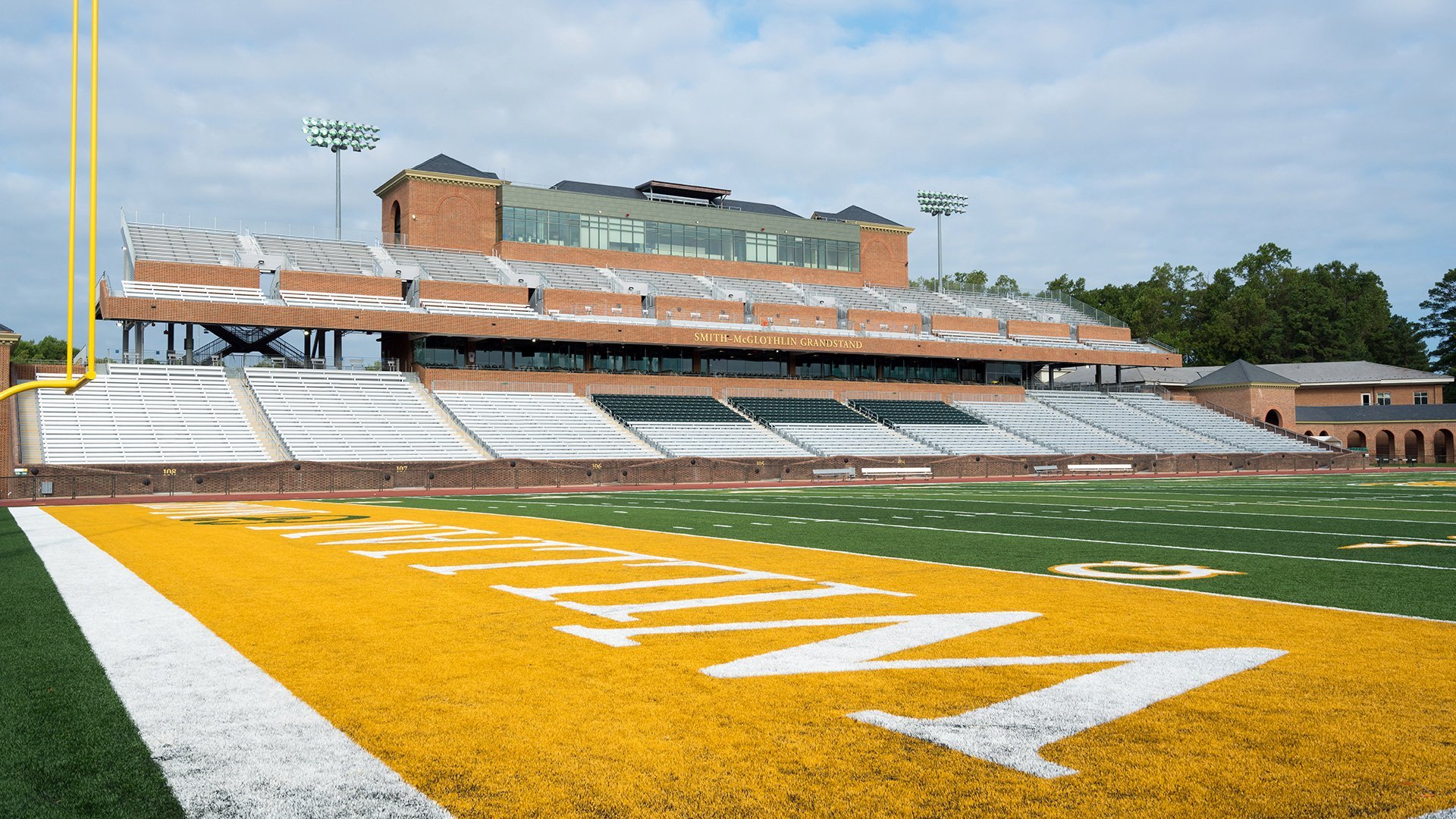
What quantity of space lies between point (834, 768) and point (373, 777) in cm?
180

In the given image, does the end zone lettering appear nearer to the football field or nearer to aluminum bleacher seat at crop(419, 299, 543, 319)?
aluminum bleacher seat at crop(419, 299, 543, 319)

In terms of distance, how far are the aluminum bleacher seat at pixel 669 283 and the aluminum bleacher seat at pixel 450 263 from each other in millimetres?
6564

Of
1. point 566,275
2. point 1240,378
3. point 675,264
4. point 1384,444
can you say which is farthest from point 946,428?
point 1384,444

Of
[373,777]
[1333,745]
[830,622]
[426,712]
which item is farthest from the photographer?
[830,622]

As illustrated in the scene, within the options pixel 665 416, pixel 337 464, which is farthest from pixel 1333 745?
pixel 665 416

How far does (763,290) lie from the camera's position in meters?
57.0

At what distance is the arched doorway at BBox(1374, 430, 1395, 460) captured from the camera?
214 feet

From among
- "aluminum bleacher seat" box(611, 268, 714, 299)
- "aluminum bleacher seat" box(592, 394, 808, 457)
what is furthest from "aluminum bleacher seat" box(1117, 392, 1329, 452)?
"aluminum bleacher seat" box(611, 268, 714, 299)

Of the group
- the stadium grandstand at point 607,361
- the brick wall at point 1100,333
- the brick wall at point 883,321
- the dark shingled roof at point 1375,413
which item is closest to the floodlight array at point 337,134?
the stadium grandstand at point 607,361

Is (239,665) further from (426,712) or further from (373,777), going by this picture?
(373,777)

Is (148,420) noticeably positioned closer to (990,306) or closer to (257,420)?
(257,420)

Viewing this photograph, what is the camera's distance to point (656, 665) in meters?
6.12

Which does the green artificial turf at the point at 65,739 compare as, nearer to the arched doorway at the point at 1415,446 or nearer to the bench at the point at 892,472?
the bench at the point at 892,472

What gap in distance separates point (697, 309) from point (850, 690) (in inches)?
1831
